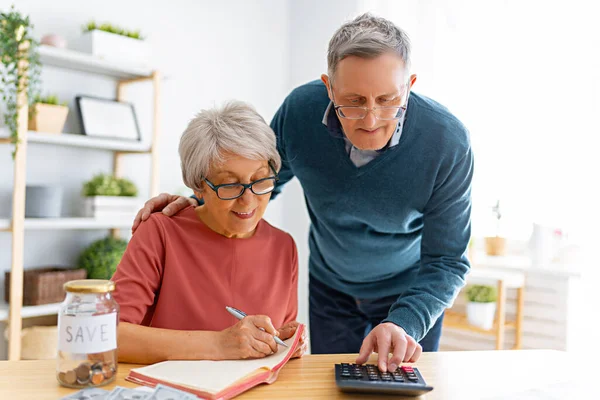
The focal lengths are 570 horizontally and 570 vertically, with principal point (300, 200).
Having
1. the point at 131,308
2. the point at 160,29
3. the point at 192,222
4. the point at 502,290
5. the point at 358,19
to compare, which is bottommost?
the point at 502,290

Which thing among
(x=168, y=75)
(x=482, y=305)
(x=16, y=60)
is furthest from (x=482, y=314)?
(x=16, y=60)

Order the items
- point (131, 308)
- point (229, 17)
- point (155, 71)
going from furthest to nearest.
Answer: point (229, 17) → point (155, 71) → point (131, 308)

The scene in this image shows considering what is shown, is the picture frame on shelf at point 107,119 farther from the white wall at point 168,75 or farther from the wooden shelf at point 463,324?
the wooden shelf at point 463,324

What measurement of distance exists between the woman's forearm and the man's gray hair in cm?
67

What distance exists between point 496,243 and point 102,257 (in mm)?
2257

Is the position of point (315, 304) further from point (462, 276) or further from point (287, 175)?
point (462, 276)

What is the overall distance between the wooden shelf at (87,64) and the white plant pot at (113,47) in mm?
53

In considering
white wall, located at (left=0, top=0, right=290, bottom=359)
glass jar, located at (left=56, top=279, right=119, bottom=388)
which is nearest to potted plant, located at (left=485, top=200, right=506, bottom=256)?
white wall, located at (left=0, top=0, right=290, bottom=359)

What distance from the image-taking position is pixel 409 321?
4.21 ft

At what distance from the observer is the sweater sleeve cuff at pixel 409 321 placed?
1263 millimetres

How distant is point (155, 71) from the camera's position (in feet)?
10.0

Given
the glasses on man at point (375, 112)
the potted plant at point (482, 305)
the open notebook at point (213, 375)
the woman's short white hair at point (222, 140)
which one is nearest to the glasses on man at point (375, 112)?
the glasses on man at point (375, 112)

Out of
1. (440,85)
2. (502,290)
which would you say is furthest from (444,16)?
(502,290)

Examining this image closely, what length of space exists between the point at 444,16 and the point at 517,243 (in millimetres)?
1481
